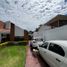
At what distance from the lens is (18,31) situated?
35562mm

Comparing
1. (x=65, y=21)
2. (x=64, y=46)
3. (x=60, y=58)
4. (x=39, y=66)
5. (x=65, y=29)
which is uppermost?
(x=65, y=21)

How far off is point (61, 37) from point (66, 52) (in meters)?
5.65

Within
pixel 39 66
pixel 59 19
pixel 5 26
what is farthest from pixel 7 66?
pixel 5 26

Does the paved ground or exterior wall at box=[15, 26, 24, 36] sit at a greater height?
exterior wall at box=[15, 26, 24, 36]

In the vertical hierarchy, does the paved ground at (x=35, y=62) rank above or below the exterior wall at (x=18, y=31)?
below

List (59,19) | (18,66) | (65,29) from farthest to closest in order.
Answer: (59,19) → (65,29) → (18,66)

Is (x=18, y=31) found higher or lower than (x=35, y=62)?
higher

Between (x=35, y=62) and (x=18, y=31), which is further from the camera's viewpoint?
(x=18, y=31)

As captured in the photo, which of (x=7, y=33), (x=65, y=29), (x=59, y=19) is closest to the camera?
(x=65, y=29)

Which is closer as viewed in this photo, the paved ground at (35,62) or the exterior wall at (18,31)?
the paved ground at (35,62)

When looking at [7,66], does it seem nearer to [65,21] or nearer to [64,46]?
[64,46]

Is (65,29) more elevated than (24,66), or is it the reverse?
(65,29)

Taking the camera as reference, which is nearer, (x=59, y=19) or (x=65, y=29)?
(x=65, y=29)

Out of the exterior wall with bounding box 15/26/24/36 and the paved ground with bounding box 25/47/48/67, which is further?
the exterior wall with bounding box 15/26/24/36
